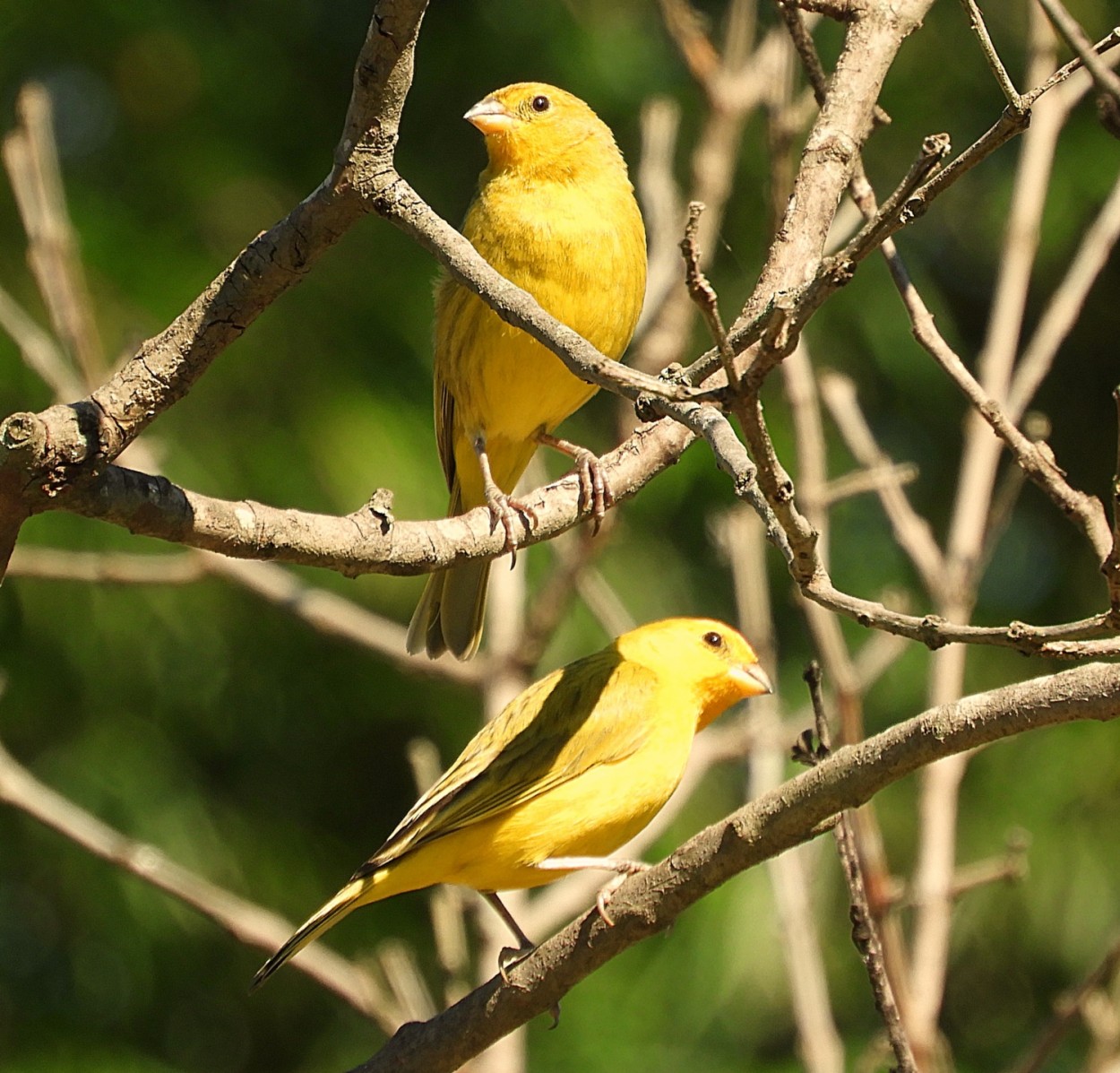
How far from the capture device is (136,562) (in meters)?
4.85

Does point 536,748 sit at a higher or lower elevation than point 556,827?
higher

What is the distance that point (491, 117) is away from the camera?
14.9 feet

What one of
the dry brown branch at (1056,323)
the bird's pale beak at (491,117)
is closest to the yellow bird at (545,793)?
the dry brown branch at (1056,323)

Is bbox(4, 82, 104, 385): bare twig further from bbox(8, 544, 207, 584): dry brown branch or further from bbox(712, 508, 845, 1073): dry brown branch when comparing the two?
bbox(712, 508, 845, 1073): dry brown branch

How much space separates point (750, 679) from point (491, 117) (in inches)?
68.2

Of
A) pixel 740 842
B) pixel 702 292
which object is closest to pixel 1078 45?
pixel 702 292

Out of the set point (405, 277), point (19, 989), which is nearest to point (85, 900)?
point (19, 989)

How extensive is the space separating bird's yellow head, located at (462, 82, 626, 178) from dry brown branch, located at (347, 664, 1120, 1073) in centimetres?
242

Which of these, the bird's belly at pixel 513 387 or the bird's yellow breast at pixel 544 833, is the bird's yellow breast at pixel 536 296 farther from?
the bird's yellow breast at pixel 544 833

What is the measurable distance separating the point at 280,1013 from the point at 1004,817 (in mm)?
3200

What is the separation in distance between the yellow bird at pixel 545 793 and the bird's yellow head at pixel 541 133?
1.44 metres

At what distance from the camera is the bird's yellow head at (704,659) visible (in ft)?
13.9

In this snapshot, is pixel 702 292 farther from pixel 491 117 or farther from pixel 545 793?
pixel 491 117

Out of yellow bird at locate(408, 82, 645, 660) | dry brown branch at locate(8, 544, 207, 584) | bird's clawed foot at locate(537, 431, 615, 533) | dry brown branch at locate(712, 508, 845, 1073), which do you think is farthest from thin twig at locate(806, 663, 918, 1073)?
dry brown branch at locate(8, 544, 207, 584)
